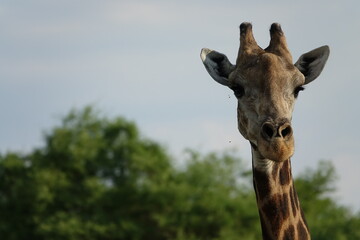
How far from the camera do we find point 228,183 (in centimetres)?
5234

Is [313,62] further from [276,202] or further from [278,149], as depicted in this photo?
[278,149]

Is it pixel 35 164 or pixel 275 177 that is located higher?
pixel 35 164

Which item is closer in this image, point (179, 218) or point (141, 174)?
point (179, 218)

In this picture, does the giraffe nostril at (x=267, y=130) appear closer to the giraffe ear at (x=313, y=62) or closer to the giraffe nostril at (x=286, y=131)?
the giraffe nostril at (x=286, y=131)

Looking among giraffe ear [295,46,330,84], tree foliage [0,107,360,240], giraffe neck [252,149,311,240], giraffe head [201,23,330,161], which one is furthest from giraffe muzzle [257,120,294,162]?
tree foliage [0,107,360,240]

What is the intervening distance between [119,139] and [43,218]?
22.7 feet

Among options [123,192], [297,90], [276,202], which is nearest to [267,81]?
[297,90]

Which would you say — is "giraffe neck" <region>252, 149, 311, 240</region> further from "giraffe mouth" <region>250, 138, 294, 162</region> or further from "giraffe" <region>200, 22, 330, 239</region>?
"giraffe mouth" <region>250, 138, 294, 162</region>

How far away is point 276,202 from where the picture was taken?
11.1 m

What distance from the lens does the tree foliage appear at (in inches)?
1965

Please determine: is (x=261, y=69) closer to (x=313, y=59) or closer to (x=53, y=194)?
(x=313, y=59)

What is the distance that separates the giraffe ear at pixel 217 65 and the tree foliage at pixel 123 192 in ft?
115

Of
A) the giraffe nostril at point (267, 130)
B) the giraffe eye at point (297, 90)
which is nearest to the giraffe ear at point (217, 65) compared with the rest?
the giraffe eye at point (297, 90)

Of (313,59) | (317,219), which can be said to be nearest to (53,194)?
(317,219)
